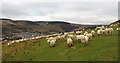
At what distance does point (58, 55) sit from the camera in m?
28.9

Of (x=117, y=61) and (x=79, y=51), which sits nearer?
(x=117, y=61)

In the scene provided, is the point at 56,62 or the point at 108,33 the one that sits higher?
the point at 108,33

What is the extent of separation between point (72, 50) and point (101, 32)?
15117mm

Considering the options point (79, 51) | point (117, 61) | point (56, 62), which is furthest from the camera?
point (79, 51)

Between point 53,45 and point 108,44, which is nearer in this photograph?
point 108,44

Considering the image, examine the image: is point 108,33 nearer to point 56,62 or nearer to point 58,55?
point 58,55

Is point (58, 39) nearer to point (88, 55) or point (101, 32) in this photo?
point (101, 32)

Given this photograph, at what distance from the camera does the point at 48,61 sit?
26.5 meters

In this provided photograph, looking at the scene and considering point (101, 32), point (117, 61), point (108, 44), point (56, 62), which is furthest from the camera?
point (101, 32)

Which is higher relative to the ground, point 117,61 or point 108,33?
point 108,33

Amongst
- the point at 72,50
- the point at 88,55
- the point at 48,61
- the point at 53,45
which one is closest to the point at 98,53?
the point at 88,55

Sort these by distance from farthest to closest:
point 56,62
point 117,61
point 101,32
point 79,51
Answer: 1. point 101,32
2. point 79,51
3. point 56,62
4. point 117,61

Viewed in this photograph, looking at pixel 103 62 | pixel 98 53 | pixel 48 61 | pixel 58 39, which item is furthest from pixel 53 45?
pixel 103 62

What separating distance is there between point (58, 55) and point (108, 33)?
20508 millimetres
